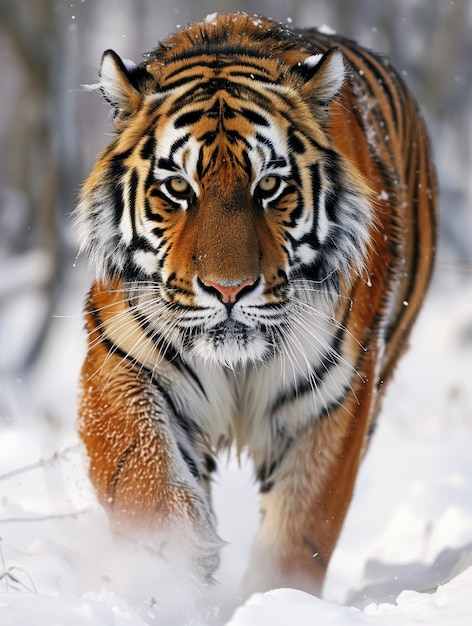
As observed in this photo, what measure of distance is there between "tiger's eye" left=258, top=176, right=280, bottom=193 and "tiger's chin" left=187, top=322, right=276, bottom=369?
1.12 feet

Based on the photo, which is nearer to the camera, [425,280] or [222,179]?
[222,179]

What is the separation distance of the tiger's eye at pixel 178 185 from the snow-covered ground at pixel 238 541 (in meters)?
0.64

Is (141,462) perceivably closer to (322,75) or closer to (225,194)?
(225,194)

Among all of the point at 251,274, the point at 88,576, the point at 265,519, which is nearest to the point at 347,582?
the point at 265,519

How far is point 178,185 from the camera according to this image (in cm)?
259

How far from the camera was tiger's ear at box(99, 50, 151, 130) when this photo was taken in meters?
2.65

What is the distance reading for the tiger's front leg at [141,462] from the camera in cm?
265

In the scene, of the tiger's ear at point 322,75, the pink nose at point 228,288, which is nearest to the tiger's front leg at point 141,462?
the pink nose at point 228,288

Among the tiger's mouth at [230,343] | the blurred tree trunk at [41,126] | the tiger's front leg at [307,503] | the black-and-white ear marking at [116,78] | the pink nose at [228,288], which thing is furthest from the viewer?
the blurred tree trunk at [41,126]

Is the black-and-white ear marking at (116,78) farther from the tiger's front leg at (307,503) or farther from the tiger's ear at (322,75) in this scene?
the tiger's front leg at (307,503)

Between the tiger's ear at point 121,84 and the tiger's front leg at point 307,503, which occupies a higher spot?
the tiger's ear at point 121,84

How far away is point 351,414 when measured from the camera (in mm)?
2912

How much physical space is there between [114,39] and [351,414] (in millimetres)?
10725

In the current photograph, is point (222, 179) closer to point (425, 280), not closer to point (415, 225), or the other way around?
point (415, 225)
